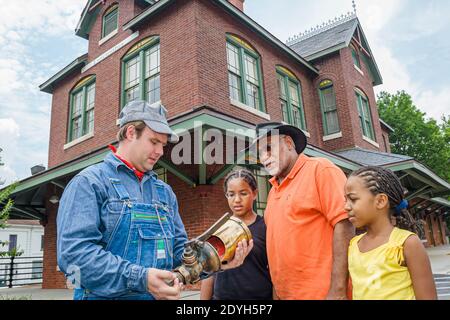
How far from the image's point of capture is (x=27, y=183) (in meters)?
9.17

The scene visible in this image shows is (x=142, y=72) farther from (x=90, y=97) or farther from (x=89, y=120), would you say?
(x=89, y=120)

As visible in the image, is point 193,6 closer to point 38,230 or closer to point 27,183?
point 27,183

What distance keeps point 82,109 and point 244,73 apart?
5.77 metres

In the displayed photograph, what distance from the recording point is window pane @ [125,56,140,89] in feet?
33.3

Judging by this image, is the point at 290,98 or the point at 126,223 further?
the point at 290,98

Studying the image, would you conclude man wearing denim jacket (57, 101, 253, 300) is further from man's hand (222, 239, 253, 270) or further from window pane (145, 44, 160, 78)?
window pane (145, 44, 160, 78)

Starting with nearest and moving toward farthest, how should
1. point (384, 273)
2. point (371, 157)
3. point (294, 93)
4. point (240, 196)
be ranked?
point (384, 273) < point (240, 196) < point (371, 157) < point (294, 93)

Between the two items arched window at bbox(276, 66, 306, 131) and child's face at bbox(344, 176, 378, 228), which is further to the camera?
arched window at bbox(276, 66, 306, 131)

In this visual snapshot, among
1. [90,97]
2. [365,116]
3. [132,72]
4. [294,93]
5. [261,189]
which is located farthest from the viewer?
[365,116]

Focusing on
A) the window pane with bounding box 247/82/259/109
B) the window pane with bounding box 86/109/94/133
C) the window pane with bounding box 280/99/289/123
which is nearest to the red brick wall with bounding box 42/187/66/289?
the window pane with bounding box 86/109/94/133

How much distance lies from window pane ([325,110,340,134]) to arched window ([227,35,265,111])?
12.8 feet

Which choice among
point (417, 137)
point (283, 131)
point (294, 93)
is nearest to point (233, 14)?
point (294, 93)

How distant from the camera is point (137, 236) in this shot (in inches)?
69.8
